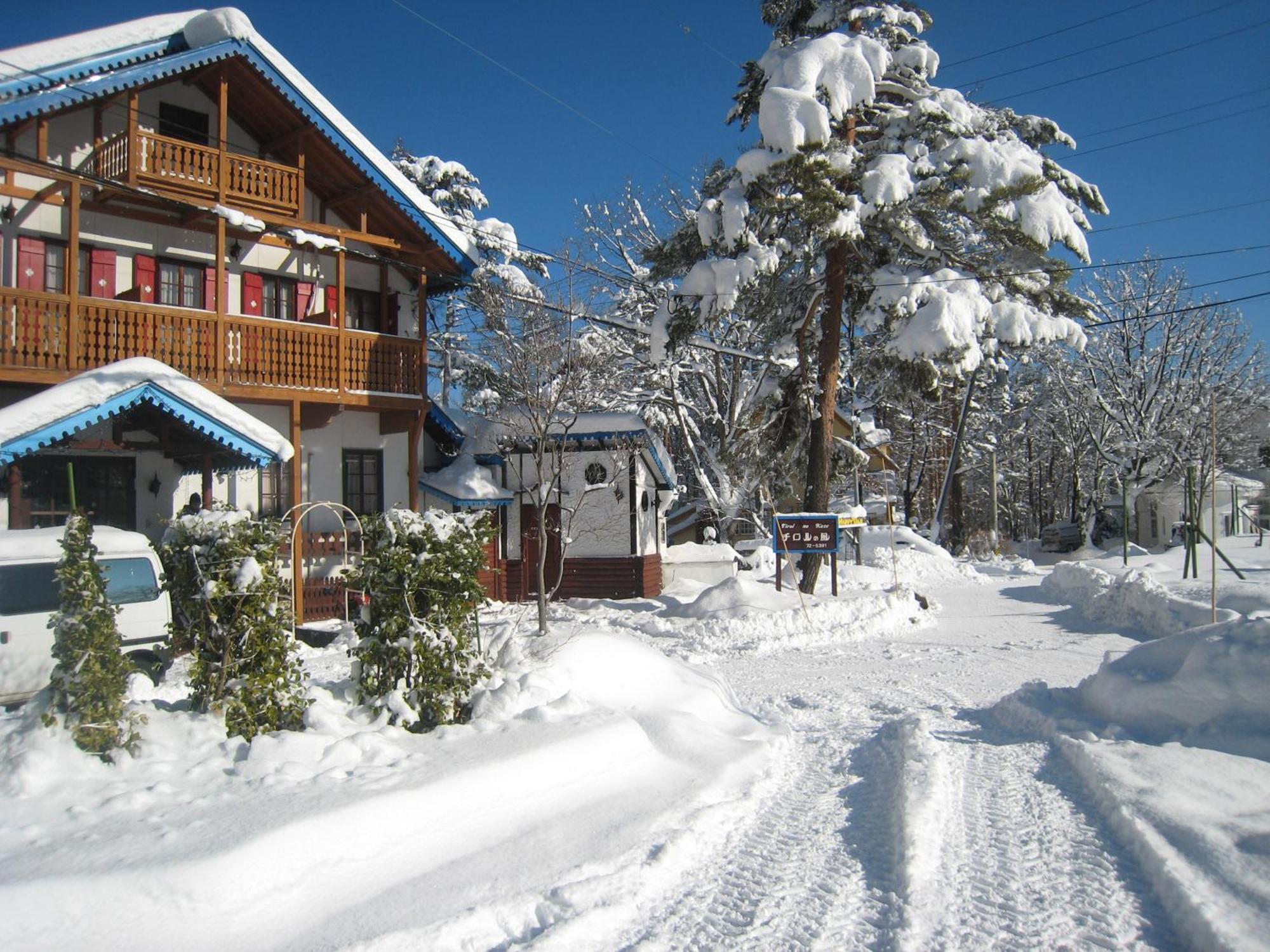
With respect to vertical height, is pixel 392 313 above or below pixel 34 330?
above

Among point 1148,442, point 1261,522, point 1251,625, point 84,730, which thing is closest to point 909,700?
point 1251,625

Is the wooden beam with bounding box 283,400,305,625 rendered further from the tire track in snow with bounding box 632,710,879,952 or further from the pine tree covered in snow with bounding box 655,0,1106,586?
the tire track in snow with bounding box 632,710,879,952

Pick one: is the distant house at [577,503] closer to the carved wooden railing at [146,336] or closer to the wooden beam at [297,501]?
the wooden beam at [297,501]

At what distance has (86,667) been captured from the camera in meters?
5.50

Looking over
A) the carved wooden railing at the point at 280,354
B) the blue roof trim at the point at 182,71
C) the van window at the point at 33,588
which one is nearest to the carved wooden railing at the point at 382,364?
the carved wooden railing at the point at 280,354

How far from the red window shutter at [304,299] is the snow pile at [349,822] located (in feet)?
37.3

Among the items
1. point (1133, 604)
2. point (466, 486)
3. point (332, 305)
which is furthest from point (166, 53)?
point (1133, 604)

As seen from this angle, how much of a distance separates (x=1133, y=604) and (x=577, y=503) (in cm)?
1168

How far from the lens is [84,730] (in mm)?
5484

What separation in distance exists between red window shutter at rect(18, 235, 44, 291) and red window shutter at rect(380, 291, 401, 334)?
6.19 m

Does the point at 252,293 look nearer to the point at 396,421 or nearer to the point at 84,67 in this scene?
the point at 396,421

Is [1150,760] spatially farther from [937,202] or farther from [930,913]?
[937,202]

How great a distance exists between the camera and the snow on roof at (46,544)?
8836 millimetres

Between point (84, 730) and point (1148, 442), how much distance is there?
133 feet
